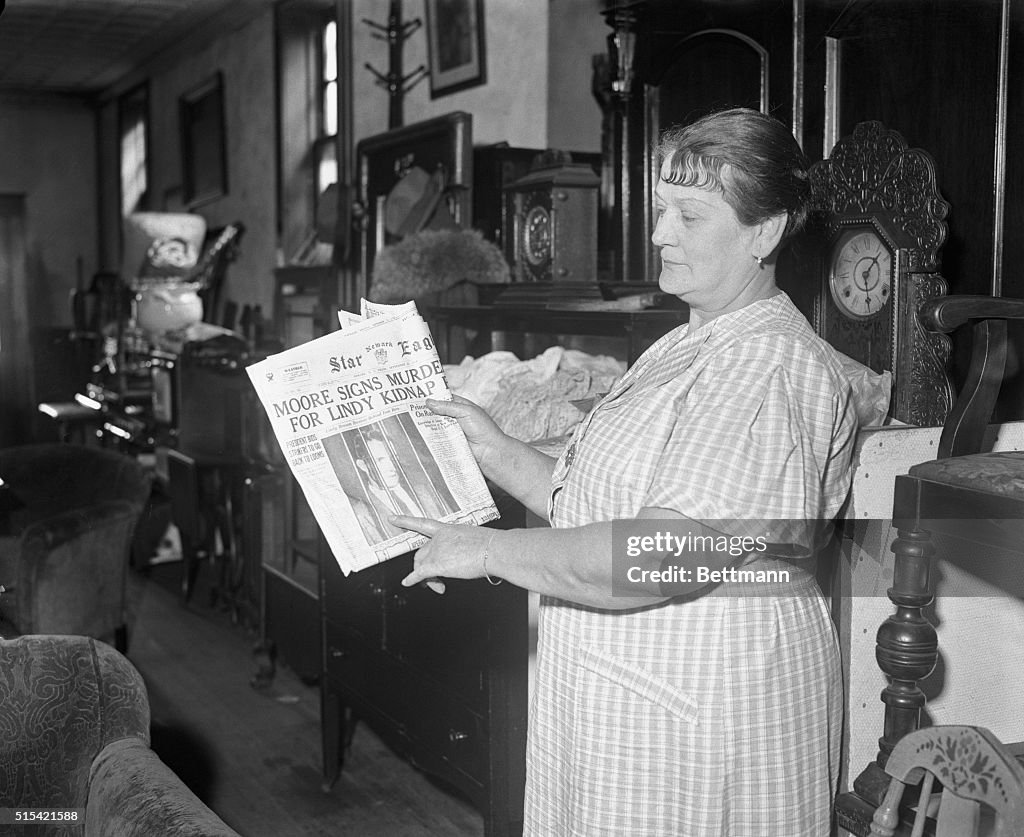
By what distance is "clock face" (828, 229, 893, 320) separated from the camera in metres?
2.04

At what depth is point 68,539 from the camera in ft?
11.2

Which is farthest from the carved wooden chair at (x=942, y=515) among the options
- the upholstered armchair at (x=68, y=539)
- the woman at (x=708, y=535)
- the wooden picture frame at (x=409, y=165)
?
the upholstered armchair at (x=68, y=539)

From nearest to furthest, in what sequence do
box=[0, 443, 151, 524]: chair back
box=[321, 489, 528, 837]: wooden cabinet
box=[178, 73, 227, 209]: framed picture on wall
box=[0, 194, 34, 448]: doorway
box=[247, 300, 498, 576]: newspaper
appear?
box=[247, 300, 498, 576]: newspaper < box=[321, 489, 528, 837]: wooden cabinet < box=[0, 443, 151, 524]: chair back < box=[178, 73, 227, 209]: framed picture on wall < box=[0, 194, 34, 448]: doorway

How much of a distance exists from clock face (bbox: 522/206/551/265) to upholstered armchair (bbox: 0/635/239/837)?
1.66 m

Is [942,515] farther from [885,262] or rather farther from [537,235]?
[537,235]

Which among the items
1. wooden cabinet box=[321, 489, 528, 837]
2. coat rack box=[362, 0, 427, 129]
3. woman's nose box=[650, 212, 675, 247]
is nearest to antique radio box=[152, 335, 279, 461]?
coat rack box=[362, 0, 427, 129]

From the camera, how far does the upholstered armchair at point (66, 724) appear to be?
5.38 feet

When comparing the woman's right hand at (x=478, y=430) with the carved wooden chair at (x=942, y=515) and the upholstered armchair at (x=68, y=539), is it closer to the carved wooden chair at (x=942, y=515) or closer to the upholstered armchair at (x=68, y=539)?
the carved wooden chair at (x=942, y=515)

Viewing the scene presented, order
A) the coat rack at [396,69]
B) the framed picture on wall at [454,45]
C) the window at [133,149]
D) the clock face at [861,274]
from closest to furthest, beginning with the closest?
the clock face at [861,274]
the framed picture on wall at [454,45]
the coat rack at [396,69]
the window at [133,149]

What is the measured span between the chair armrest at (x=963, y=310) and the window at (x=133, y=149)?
312 inches

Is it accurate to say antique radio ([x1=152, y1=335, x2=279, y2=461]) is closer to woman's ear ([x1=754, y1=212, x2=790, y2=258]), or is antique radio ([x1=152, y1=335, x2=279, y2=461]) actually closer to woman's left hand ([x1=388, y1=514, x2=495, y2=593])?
woman's left hand ([x1=388, y1=514, x2=495, y2=593])

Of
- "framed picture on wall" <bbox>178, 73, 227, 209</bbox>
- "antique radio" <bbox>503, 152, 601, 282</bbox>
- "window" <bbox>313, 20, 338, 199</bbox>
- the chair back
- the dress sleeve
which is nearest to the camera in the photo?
the dress sleeve

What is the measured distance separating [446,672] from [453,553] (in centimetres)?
118

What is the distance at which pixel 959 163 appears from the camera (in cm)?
209
